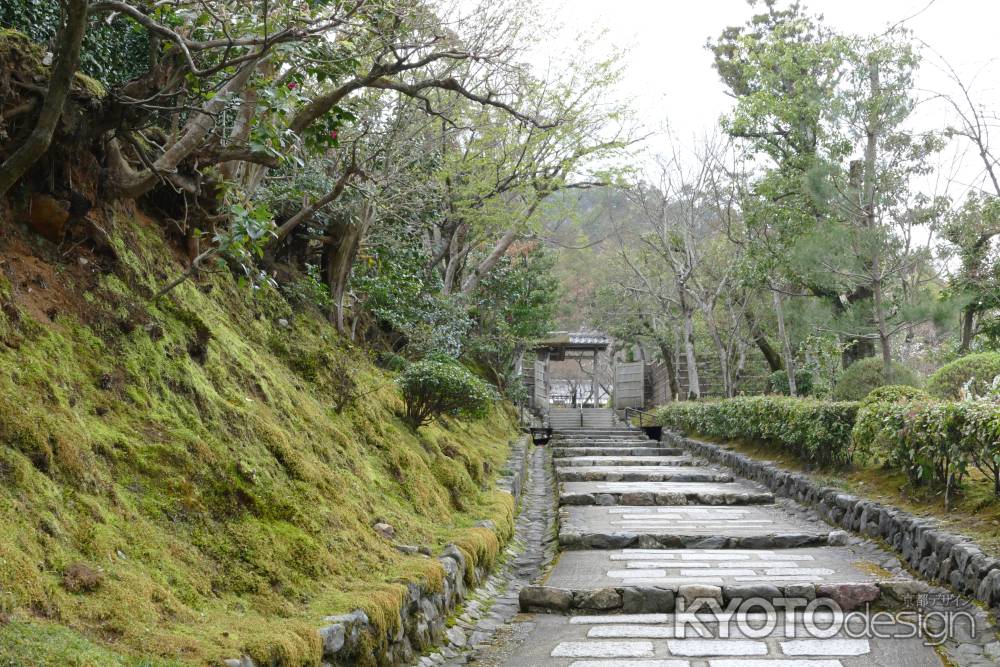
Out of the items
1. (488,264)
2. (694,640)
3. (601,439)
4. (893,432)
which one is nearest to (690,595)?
(694,640)

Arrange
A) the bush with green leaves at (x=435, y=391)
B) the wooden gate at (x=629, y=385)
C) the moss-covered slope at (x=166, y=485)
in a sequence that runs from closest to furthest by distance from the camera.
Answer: the moss-covered slope at (x=166, y=485) < the bush with green leaves at (x=435, y=391) < the wooden gate at (x=629, y=385)

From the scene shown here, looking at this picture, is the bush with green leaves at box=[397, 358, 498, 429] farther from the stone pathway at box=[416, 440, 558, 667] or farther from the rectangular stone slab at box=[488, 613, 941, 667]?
the rectangular stone slab at box=[488, 613, 941, 667]

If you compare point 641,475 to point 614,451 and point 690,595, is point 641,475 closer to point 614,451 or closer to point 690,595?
point 614,451

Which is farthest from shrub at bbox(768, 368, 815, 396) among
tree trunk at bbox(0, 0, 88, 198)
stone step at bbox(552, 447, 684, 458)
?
tree trunk at bbox(0, 0, 88, 198)

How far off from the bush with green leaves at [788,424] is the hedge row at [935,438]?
2.59 feet

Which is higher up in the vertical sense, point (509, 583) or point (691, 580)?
point (691, 580)

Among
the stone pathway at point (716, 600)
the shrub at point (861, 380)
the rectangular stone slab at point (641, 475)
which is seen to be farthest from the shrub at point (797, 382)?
the stone pathway at point (716, 600)

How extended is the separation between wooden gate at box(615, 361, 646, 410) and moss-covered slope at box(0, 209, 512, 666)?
22380mm

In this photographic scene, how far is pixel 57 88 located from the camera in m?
3.95

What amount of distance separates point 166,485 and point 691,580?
4207 mm

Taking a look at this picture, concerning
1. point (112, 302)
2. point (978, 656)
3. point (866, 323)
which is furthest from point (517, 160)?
point (978, 656)

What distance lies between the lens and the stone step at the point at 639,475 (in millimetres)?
12681

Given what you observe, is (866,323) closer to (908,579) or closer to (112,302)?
(908,579)

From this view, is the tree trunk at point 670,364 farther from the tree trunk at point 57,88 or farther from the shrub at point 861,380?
the tree trunk at point 57,88
